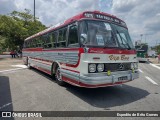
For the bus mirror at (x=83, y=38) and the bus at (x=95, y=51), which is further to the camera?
the bus mirror at (x=83, y=38)

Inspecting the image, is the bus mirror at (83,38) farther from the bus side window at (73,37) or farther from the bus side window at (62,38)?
the bus side window at (62,38)

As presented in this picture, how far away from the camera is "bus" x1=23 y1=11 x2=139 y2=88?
5.86 meters

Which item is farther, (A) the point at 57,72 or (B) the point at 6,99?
(A) the point at 57,72

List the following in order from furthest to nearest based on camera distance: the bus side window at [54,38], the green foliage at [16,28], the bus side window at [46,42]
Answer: the green foliage at [16,28], the bus side window at [46,42], the bus side window at [54,38]

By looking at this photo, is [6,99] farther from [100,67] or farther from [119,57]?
[119,57]

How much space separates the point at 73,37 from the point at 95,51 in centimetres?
129

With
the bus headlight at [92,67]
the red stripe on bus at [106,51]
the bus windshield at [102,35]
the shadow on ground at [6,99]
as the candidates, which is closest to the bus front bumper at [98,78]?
the bus headlight at [92,67]

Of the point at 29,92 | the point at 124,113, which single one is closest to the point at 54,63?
the point at 29,92

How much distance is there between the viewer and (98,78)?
5797mm

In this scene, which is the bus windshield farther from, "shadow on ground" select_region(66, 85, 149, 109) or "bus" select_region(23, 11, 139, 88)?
"shadow on ground" select_region(66, 85, 149, 109)

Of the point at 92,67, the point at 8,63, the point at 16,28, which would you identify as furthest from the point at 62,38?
the point at 16,28

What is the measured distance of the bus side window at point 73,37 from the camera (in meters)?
6.54

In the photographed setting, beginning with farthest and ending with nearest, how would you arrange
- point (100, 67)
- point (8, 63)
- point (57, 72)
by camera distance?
point (8, 63) < point (57, 72) < point (100, 67)

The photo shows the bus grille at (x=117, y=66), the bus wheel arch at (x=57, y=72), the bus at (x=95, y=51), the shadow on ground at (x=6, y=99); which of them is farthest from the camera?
the bus wheel arch at (x=57, y=72)
